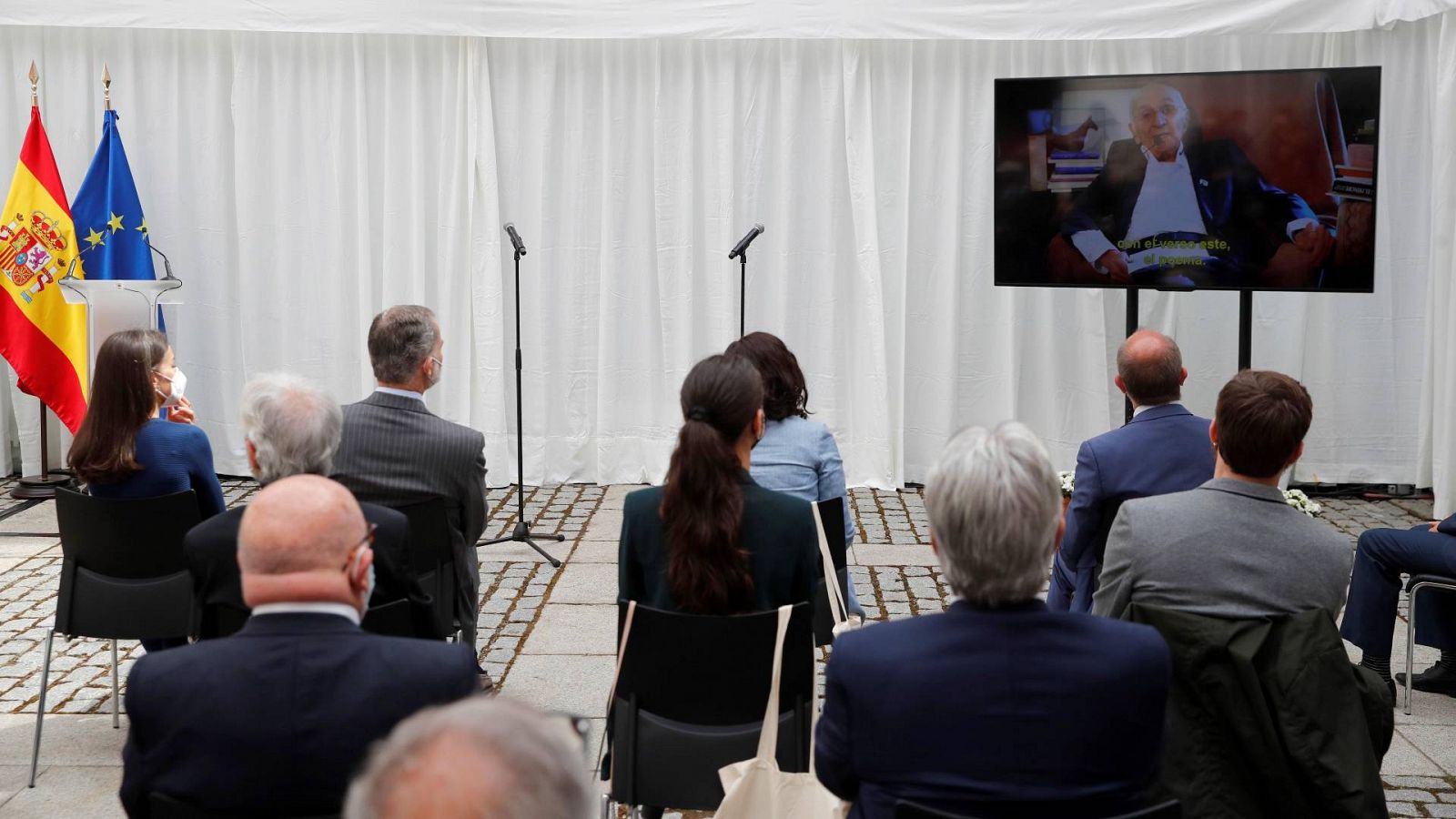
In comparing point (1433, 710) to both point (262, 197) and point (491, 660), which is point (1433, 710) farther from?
point (262, 197)

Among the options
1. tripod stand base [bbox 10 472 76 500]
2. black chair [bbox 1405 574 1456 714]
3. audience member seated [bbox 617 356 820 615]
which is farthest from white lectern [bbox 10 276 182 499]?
black chair [bbox 1405 574 1456 714]

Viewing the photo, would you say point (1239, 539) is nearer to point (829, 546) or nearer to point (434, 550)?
point (829, 546)

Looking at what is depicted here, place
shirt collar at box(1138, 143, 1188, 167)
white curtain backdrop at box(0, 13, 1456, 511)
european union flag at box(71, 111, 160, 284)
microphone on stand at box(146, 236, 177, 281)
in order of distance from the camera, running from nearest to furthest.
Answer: shirt collar at box(1138, 143, 1188, 167)
european union flag at box(71, 111, 160, 284)
microphone on stand at box(146, 236, 177, 281)
white curtain backdrop at box(0, 13, 1456, 511)

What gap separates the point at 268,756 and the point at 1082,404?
7128 millimetres

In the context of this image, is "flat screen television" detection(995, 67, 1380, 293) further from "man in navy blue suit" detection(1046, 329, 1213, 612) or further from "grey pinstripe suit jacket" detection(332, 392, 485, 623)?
"grey pinstripe suit jacket" detection(332, 392, 485, 623)

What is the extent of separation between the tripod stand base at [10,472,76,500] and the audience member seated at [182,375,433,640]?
5.51 metres

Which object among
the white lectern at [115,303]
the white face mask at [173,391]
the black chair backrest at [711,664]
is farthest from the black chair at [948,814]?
the white lectern at [115,303]

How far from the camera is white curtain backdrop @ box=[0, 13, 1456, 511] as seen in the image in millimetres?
8305

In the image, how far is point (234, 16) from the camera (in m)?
8.05

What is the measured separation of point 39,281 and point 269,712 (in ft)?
22.4

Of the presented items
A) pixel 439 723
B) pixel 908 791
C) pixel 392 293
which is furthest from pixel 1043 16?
pixel 439 723

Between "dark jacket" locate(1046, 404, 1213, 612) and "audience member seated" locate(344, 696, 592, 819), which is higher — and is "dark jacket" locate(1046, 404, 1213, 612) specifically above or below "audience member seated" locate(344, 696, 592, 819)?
below

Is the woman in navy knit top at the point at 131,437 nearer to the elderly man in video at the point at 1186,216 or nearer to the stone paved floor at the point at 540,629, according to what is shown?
the stone paved floor at the point at 540,629

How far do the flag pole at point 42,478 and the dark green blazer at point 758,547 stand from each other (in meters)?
6.04
